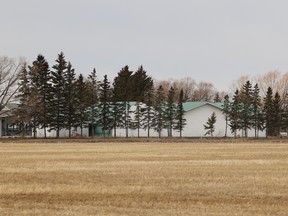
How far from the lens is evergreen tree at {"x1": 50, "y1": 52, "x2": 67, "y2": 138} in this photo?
105 metres

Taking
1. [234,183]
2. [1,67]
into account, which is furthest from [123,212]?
[1,67]

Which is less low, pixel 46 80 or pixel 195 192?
pixel 46 80

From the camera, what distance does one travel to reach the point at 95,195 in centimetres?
2067

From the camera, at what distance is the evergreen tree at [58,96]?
105m

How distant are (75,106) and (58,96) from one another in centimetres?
363

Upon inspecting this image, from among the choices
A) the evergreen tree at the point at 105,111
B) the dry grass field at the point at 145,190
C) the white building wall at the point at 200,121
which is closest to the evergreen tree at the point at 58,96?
the evergreen tree at the point at 105,111

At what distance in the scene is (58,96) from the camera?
105875mm

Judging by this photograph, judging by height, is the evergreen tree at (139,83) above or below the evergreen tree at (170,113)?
above

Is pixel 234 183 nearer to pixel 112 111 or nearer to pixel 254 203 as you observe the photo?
pixel 254 203

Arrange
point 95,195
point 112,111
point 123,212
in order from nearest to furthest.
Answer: point 123,212
point 95,195
point 112,111

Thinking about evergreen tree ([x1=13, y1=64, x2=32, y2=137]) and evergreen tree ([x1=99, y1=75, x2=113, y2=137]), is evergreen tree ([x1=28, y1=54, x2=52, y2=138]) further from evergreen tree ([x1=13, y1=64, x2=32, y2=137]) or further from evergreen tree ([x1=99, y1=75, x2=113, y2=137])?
evergreen tree ([x1=99, y1=75, x2=113, y2=137])

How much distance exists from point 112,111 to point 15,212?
95.4m

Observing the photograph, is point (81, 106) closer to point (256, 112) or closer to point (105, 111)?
point (105, 111)

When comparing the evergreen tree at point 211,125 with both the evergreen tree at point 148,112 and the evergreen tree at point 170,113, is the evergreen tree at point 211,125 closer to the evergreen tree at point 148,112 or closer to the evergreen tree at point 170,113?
the evergreen tree at point 170,113
